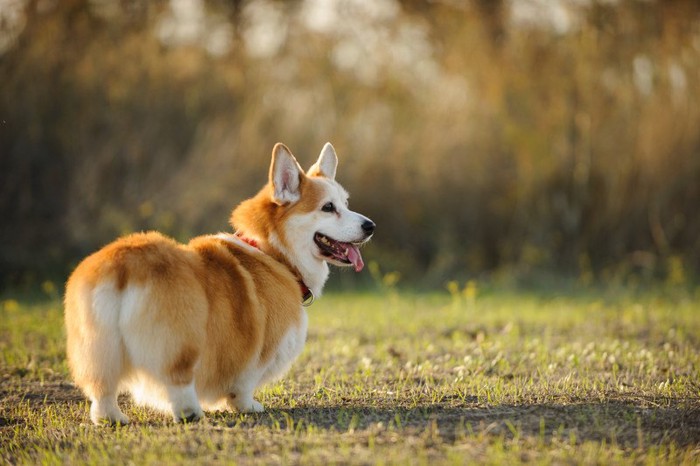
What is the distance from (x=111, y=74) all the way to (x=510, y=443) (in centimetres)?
968

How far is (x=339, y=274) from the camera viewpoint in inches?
470

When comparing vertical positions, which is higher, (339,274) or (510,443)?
(510,443)

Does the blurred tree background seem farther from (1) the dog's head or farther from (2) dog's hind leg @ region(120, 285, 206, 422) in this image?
(2) dog's hind leg @ region(120, 285, 206, 422)

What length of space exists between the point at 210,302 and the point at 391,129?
9.20m

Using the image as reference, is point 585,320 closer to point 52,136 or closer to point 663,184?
point 663,184

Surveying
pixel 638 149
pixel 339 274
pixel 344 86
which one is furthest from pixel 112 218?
pixel 638 149

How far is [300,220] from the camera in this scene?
16.2 feet

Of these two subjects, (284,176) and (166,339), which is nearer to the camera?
(166,339)

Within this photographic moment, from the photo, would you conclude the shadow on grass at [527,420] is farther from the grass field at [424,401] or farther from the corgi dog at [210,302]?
the corgi dog at [210,302]

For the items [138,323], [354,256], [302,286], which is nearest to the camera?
[138,323]

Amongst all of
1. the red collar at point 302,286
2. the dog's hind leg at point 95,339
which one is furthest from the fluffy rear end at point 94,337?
the red collar at point 302,286

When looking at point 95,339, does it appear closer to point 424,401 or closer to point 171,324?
point 171,324

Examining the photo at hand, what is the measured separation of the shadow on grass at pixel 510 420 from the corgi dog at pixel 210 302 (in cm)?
28

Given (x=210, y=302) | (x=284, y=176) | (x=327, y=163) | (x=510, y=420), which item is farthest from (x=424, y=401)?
(x=327, y=163)
